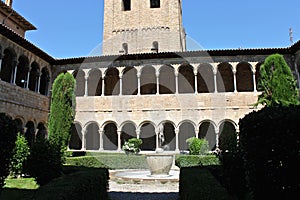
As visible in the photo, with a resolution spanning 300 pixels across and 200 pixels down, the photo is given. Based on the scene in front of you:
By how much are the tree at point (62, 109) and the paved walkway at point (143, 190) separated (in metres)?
6.50

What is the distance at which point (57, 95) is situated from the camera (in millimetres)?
16406

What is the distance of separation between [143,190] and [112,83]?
14837mm

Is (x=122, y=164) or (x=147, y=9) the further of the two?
(x=147, y=9)

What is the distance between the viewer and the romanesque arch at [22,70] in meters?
18.0

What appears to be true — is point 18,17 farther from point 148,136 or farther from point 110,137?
point 148,136

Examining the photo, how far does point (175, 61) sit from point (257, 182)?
15.7m

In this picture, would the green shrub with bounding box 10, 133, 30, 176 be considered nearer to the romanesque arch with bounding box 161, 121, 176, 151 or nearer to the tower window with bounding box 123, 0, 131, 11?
the romanesque arch with bounding box 161, 121, 176, 151

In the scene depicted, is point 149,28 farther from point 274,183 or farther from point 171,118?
point 274,183

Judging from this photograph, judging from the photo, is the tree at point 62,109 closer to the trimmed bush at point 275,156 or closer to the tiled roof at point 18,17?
the tiled roof at point 18,17

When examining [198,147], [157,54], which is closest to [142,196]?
[198,147]

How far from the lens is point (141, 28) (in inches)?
974

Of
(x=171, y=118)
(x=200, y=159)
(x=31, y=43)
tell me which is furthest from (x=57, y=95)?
(x=200, y=159)

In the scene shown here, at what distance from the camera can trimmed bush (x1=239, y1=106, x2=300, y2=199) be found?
3760mm

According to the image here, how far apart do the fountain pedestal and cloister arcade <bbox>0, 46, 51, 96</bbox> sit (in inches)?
430
